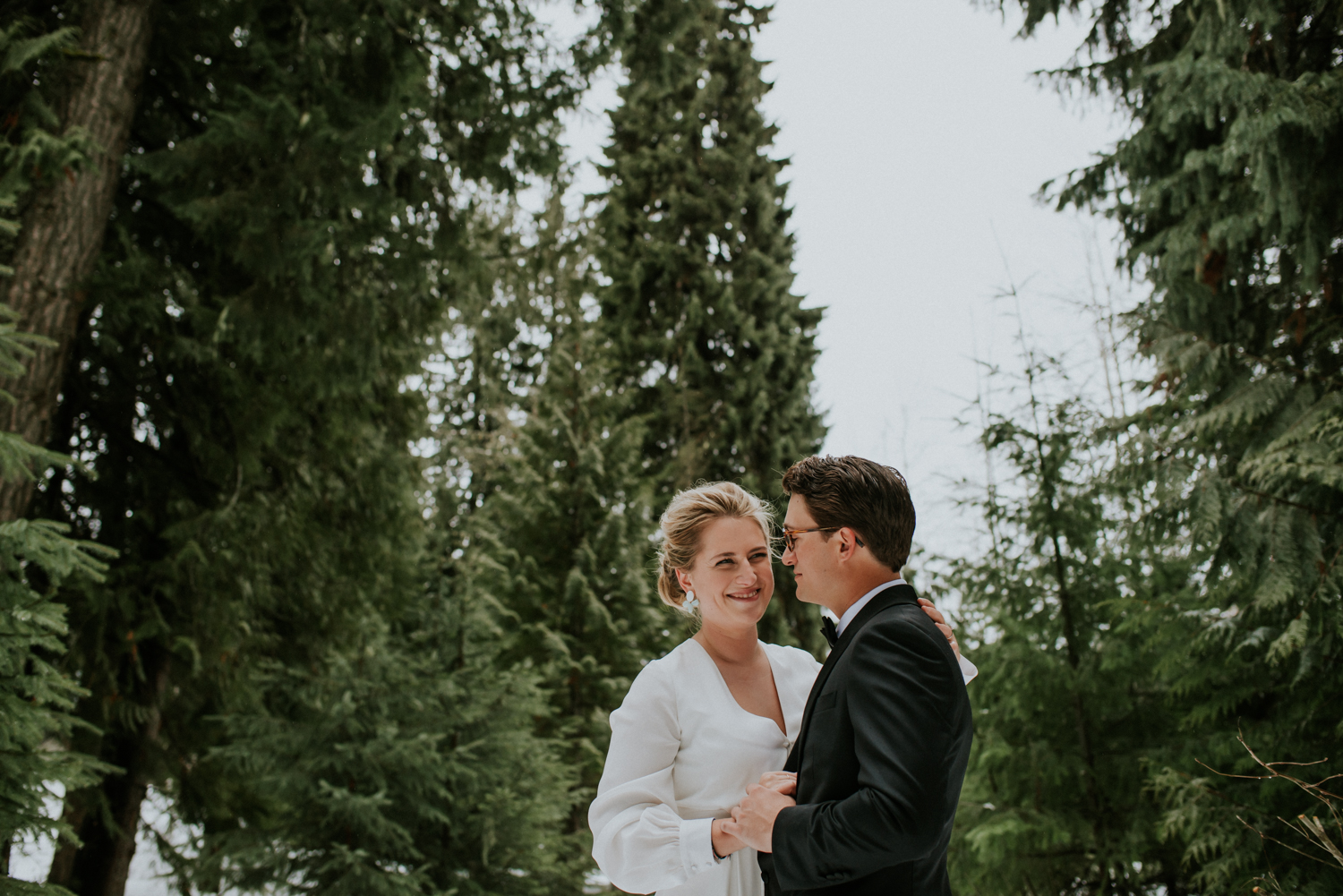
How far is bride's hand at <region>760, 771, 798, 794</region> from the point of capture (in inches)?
63.4

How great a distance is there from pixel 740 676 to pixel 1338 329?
422cm

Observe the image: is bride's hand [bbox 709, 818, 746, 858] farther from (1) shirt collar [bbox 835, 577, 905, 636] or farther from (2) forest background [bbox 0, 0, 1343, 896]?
(2) forest background [bbox 0, 0, 1343, 896]

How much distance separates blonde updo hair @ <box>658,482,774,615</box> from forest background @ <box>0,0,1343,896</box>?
232 cm

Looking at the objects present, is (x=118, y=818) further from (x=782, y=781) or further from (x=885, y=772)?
(x=885, y=772)

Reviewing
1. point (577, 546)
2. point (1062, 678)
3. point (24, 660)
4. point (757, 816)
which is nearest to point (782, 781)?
point (757, 816)

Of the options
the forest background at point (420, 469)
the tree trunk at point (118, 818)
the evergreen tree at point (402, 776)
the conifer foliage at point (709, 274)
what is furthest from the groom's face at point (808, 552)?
the conifer foliage at point (709, 274)

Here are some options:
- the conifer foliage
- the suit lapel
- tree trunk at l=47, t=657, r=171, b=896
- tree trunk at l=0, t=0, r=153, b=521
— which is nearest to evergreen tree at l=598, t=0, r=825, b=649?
the conifer foliage

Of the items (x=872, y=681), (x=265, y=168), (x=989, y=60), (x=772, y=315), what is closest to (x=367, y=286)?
(x=265, y=168)

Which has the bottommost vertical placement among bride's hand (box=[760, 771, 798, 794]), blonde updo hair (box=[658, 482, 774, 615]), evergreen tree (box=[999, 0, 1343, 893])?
bride's hand (box=[760, 771, 798, 794])

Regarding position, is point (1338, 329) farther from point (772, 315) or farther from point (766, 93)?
point (766, 93)

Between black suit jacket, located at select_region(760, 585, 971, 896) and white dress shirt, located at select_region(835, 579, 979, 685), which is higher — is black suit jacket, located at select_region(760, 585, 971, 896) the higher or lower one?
the lower one

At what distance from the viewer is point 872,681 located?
1.44 m

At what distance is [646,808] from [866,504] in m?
0.78

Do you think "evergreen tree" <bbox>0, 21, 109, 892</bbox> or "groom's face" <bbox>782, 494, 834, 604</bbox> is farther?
"evergreen tree" <bbox>0, 21, 109, 892</bbox>
